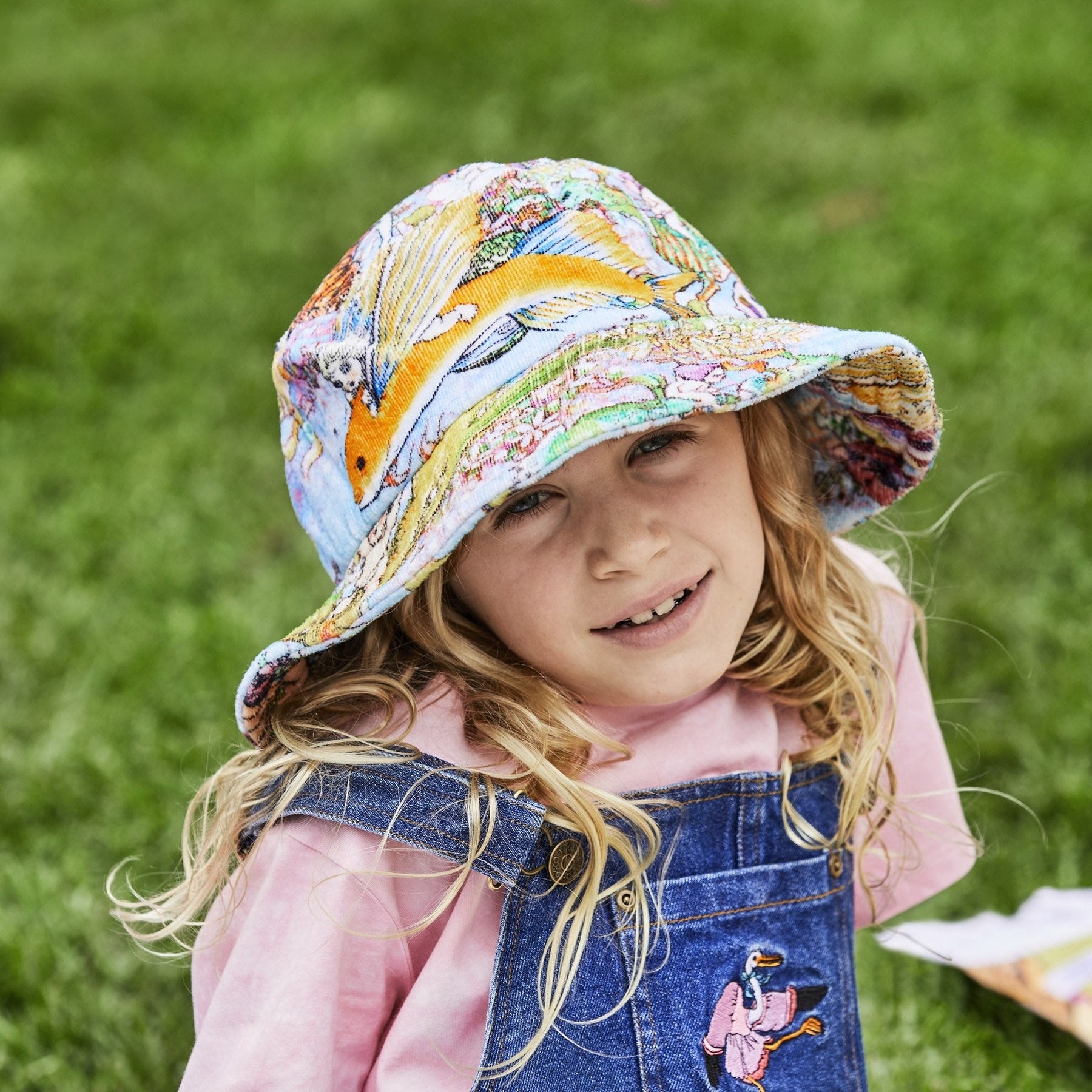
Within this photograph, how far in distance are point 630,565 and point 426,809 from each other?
0.38m

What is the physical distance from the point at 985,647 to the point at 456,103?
3527 millimetres

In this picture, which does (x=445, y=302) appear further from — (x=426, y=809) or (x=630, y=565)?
(x=426, y=809)

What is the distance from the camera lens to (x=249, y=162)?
5.26 metres

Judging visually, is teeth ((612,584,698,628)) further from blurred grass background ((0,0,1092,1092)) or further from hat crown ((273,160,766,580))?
blurred grass background ((0,0,1092,1092))

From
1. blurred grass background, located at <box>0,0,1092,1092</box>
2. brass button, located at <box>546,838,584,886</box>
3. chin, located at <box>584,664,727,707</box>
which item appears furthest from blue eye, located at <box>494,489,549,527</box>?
blurred grass background, located at <box>0,0,1092,1092</box>

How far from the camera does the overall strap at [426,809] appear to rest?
1.59 m

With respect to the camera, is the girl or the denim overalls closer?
the girl

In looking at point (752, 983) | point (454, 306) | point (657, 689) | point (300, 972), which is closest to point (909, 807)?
point (752, 983)

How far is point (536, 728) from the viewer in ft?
5.40

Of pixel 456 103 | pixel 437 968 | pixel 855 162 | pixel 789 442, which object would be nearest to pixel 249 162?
pixel 456 103

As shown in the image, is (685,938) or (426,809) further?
(685,938)

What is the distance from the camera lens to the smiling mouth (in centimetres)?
161

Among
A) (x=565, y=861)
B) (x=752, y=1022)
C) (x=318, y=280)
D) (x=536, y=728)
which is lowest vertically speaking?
(x=752, y=1022)

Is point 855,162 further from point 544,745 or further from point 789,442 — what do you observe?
point 544,745
